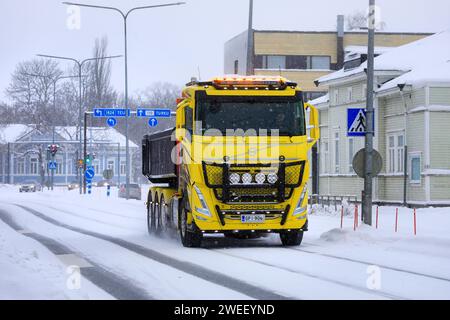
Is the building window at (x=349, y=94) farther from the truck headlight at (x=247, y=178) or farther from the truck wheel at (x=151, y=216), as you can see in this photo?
the truck headlight at (x=247, y=178)

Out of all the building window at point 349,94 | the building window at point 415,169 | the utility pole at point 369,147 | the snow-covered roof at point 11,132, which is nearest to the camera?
the utility pole at point 369,147

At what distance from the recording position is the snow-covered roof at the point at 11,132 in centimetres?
12185

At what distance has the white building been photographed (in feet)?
119

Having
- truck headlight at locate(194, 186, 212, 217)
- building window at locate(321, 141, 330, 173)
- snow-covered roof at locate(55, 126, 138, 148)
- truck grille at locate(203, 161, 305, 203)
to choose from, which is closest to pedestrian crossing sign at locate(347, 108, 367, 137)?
truck grille at locate(203, 161, 305, 203)

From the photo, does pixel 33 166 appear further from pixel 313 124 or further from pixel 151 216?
pixel 313 124

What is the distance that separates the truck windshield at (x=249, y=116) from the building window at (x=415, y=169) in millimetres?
19211

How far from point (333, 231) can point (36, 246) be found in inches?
264

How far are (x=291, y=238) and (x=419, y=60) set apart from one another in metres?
23.7

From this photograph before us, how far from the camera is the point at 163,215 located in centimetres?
2286

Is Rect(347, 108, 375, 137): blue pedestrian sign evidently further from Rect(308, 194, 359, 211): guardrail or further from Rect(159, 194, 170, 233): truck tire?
Rect(308, 194, 359, 211): guardrail

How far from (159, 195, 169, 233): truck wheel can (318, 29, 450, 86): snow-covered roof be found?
16.6m

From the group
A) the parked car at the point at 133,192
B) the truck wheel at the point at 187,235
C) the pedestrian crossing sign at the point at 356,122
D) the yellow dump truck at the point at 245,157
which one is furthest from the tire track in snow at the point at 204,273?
the parked car at the point at 133,192

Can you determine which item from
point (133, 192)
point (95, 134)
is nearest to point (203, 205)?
point (133, 192)

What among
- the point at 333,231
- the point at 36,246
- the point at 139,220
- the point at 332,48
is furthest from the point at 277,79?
the point at 332,48
